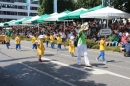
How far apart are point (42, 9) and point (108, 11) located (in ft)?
131

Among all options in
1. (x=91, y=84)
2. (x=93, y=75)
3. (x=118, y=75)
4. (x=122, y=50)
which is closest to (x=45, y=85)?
(x=91, y=84)

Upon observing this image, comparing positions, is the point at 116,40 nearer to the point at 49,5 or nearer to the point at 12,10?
the point at 49,5

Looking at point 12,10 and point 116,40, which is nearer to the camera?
point 116,40

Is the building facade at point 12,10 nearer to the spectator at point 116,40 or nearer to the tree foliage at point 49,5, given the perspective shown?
the tree foliage at point 49,5

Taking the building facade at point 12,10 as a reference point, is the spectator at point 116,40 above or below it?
below

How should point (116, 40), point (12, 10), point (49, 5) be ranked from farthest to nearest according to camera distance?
point (12, 10) → point (49, 5) → point (116, 40)

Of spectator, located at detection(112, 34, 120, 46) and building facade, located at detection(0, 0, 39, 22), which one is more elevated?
building facade, located at detection(0, 0, 39, 22)

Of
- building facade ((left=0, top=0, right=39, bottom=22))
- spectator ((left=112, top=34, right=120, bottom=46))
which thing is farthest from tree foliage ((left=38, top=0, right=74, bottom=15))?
spectator ((left=112, top=34, right=120, bottom=46))

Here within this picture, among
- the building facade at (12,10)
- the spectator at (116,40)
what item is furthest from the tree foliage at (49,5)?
the spectator at (116,40)

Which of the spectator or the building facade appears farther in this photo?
the building facade

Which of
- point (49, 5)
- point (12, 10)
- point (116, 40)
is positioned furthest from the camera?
point (12, 10)

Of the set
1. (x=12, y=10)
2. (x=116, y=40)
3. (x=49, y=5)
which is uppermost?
(x=12, y=10)

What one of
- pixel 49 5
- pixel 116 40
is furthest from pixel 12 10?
pixel 116 40

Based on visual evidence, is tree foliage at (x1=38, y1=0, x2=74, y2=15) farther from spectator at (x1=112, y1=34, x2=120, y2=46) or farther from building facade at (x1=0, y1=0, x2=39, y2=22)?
spectator at (x1=112, y1=34, x2=120, y2=46)
